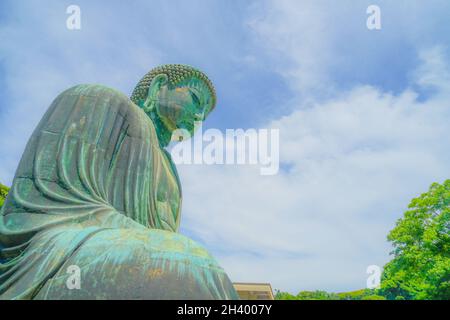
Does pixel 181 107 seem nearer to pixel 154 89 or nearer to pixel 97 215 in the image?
pixel 154 89

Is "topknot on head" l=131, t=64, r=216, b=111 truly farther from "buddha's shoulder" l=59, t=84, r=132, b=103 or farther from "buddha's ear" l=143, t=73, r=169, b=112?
"buddha's shoulder" l=59, t=84, r=132, b=103

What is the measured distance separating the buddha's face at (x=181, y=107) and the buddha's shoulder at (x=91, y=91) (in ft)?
3.85

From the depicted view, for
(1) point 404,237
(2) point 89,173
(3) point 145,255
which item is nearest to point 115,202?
(2) point 89,173

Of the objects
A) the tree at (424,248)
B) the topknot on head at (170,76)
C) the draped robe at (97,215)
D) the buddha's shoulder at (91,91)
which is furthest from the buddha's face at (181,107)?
the tree at (424,248)

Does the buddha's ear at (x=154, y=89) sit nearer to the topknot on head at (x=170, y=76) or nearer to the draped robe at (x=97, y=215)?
the topknot on head at (x=170, y=76)

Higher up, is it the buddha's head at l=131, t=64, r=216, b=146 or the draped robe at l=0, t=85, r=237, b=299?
the buddha's head at l=131, t=64, r=216, b=146

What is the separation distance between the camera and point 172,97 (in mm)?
5859

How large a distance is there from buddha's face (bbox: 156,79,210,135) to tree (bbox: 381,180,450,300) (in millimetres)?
12306

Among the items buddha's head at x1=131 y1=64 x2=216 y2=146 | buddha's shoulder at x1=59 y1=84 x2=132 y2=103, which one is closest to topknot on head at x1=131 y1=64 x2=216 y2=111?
buddha's head at x1=131 y1=64 x2=216 y2=146

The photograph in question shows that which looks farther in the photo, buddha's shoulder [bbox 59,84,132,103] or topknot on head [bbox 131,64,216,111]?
topknot on head [bbox 131,64,216,111]

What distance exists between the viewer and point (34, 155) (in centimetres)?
390

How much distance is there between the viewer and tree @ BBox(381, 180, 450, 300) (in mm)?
14578

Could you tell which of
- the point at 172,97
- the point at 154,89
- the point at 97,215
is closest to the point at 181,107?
the point at 172,97
